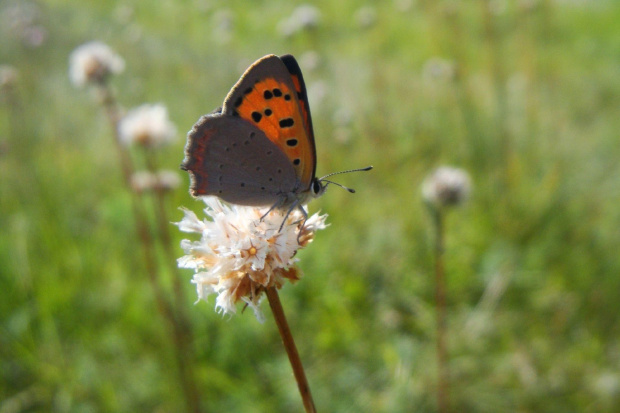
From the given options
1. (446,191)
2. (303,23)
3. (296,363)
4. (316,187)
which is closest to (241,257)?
(296,363)

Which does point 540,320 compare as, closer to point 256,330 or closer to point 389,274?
point 389,274

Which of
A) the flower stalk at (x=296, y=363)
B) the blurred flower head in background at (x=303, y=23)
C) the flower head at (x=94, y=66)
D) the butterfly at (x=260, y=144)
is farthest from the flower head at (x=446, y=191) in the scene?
Answer: the blurred flower head in background at (x=303, y=23)

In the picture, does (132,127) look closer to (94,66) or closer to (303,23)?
(94,66)

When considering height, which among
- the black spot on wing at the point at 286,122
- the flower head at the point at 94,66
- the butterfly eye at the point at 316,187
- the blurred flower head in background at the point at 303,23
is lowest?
the butterfly eye at the point at 316,187

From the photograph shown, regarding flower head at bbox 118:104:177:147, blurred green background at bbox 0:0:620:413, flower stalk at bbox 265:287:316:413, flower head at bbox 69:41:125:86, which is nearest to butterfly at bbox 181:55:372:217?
flower stalk at bbox 265:287:316:413

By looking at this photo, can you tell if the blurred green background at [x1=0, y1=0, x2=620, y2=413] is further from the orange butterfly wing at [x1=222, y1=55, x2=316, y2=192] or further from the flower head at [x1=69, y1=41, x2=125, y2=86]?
the orange butterfly wing at [x1=222, y1=55, x2=316, y2=192]

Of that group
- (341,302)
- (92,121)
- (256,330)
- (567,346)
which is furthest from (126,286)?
(92,121)

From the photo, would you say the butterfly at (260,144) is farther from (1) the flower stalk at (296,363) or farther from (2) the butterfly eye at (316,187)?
(1) the flower stalk at (296,363)
